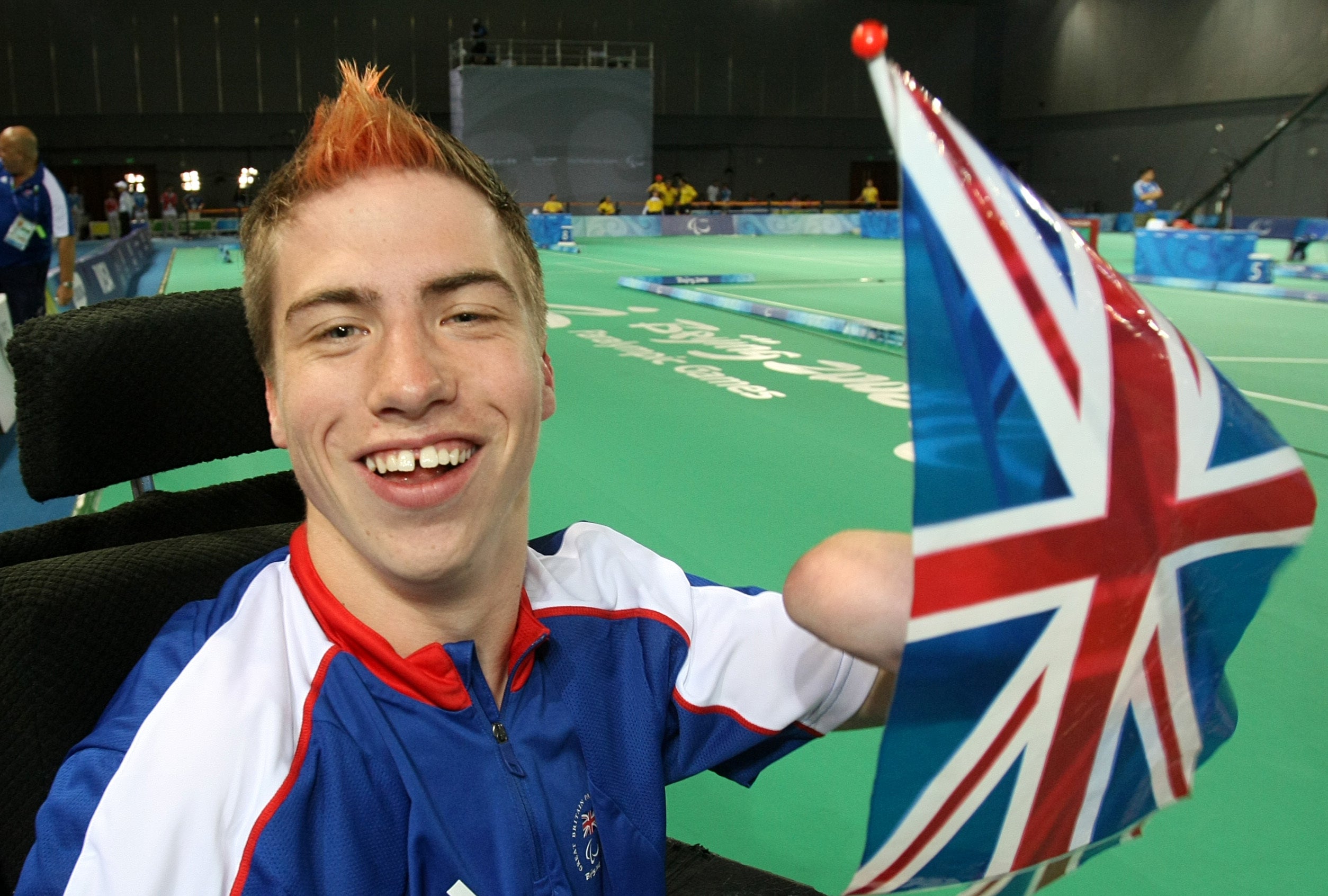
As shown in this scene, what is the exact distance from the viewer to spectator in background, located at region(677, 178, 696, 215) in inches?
1139

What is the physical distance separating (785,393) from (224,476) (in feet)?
10.2

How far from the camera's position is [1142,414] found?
87cm

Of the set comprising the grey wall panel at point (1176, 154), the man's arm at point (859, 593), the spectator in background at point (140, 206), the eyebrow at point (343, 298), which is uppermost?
the grey wall panel at point (1176, 154)

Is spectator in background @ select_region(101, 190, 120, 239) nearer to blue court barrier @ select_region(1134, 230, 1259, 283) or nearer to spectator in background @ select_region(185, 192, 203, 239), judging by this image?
spectator in background @ select_region(185, 192, 203, 239)

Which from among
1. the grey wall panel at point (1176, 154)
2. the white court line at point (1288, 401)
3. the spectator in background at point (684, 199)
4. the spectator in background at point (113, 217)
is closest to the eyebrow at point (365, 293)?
the white court line at point (1288, 401)

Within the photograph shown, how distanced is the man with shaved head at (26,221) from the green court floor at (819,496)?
247cm

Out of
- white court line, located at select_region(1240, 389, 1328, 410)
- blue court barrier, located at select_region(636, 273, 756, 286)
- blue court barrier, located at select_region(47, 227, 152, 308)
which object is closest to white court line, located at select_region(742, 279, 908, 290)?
blue court barrier, located at select_region(636, 273, 756, 286)

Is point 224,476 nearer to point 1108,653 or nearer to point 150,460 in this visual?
point 150,460

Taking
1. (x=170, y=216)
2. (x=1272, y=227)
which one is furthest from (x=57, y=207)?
(x=1272, y=227)

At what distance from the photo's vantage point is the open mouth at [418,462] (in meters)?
1.21

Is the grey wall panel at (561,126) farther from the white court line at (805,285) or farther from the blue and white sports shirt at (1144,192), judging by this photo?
the white court line at (805,285)

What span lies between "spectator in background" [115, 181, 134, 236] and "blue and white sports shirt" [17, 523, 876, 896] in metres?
26.8

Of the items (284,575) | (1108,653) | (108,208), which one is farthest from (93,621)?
(108,208)

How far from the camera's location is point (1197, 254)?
12.7m
